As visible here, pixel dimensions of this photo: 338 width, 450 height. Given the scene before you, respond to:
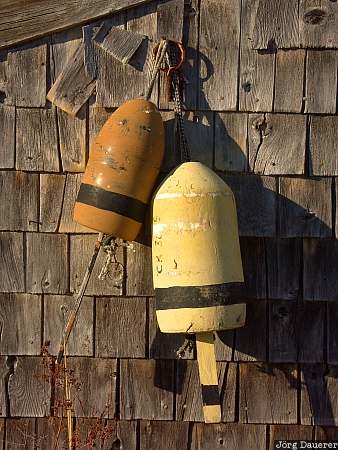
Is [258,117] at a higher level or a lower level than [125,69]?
lower

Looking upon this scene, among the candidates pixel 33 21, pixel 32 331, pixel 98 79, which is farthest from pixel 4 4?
pixel 32 331

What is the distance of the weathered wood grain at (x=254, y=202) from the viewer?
3.18 m

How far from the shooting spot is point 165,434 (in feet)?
10.8

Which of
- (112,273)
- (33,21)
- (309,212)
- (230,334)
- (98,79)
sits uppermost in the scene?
(33,21)

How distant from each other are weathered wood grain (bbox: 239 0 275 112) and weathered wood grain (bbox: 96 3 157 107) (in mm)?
404

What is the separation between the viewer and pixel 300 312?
3258 mm

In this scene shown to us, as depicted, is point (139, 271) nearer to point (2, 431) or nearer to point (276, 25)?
point (2, 431)

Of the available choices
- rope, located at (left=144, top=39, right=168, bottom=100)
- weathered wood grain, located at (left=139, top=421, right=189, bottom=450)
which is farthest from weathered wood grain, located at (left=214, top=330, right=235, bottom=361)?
rope, located at (left=144, top=39, right=168, bottom=100)

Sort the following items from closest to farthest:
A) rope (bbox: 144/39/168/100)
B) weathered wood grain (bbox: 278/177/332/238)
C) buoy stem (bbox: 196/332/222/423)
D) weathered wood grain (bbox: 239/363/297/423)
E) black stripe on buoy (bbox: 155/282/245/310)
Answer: black stripe on buoy (bbox: 155/282/245/310) < buoy stem (bbox: 196/332/222/423) < rope (bbox: 144/39/168/100) < weathered wood grain (bbox: 278/177/332/238) < weathered wood grain (bbox: 239/363/297/423)

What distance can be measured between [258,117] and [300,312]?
0.93 metres

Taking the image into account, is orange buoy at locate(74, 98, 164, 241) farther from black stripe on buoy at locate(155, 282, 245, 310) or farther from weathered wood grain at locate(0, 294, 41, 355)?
weathered wood grain at locate(0, 294, 41, 355)

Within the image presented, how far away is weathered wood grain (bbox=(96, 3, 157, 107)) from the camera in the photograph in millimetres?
3148

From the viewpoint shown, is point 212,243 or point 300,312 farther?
point 300,312

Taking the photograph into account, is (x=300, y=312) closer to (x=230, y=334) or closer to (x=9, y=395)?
(x=230, y=334)
